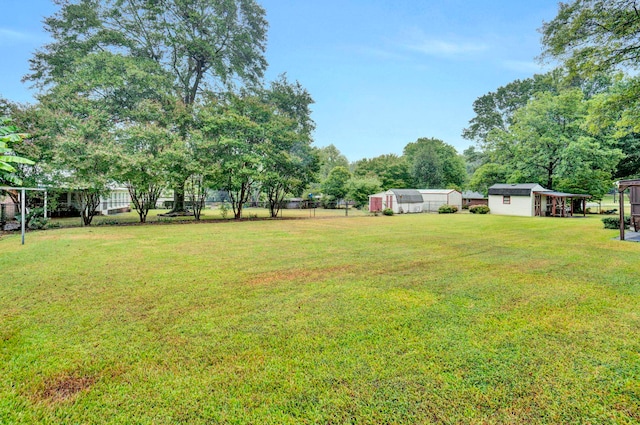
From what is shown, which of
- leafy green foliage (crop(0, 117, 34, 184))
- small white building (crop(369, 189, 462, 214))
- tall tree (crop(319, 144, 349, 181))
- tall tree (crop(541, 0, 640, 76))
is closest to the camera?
leafy green foliage (crop(0, 117, 34, 184))

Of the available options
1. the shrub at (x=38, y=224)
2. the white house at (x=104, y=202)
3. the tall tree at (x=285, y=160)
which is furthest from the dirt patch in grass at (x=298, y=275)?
the white house at (x=104, y=202)

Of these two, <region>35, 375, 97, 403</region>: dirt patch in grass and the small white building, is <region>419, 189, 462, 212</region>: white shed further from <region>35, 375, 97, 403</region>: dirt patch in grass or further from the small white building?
<region>35, 375, 97, 403</region>: dirt patch in grass

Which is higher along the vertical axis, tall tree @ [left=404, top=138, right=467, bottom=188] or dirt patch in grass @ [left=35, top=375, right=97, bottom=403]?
tall tree @ [left=404, top=138, right=467, bottom=188]

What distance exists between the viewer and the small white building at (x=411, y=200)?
2905 centimetres

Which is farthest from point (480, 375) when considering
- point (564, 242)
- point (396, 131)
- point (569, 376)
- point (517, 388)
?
point (396, 131)

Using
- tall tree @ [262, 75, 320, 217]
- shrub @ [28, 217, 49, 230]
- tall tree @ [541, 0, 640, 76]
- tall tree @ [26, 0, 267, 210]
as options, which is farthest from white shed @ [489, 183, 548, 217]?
shrub @ [28, 217, 49, 230]

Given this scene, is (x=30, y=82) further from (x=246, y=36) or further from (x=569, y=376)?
(x=569, y=376)

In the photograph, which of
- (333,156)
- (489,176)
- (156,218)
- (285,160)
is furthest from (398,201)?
(333,156)

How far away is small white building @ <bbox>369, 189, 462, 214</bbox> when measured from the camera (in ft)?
95.3

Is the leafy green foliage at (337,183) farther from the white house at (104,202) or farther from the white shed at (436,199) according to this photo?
the white house at (104,202)

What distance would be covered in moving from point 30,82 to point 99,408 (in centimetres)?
2501

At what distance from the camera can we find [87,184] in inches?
527

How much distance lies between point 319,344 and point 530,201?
88.8 feet

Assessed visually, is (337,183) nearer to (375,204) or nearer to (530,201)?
(375,204)
